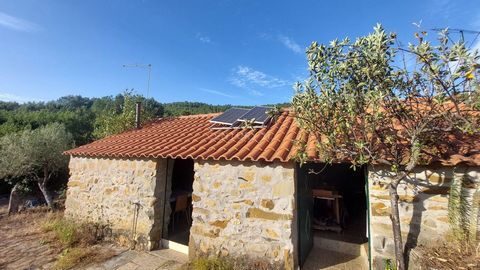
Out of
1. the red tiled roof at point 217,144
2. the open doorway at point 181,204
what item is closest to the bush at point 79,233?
the open doorway at point 181,204

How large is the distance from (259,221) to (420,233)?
2.66 m

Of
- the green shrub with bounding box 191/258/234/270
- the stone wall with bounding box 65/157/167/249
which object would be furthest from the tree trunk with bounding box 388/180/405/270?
the stone wall with bounding box 65/157/167/249

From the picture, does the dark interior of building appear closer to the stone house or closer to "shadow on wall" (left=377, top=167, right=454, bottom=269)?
the stone house

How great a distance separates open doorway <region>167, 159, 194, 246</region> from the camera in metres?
7.00

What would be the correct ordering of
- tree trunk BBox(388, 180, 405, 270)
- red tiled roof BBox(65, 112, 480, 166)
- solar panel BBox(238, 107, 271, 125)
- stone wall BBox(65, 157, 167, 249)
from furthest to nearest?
solar panel BBox(238, 107, 271, 125) < stone wall BBox(65, 157, 167, 249) < red tiled roof BBox(65, 112, 480, 166) < tree trunk BBox(388, 180, 405, 270)

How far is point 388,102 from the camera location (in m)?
3.79

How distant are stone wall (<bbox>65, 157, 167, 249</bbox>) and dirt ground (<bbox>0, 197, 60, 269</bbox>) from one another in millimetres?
1165

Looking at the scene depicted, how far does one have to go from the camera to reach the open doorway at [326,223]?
5.28 m

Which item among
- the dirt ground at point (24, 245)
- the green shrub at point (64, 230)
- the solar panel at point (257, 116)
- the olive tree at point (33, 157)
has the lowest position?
the dirt ground at point (24, 245)

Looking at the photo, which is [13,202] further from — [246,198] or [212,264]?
[246,198]

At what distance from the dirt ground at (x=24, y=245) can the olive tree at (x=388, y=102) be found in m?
6.11

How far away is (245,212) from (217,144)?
1722 mm

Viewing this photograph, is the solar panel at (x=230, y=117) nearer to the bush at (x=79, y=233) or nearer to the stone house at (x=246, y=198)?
the stone house at (x=246, y=198)

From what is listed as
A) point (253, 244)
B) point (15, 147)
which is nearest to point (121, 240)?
point (253, 244)
